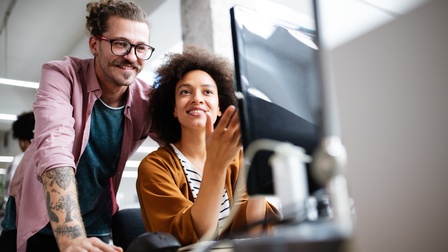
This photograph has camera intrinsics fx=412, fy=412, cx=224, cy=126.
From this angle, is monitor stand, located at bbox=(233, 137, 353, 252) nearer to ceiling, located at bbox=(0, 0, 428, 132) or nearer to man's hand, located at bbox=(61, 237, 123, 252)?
man's hand, located at bbox=(61, 237, 123, 252)

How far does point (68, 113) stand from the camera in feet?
3.90

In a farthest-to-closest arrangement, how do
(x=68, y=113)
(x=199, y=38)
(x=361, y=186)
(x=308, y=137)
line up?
(x=199, y=38)
(x=68, y=113)
(x=308, y=137)
(x=361, y=186)

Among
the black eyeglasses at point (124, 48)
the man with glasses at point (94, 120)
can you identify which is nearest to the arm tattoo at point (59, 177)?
the man with glasses at point (94, 120)

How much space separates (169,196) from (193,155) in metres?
0.25

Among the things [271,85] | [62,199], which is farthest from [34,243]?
[271,85]

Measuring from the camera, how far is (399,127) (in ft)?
1.77

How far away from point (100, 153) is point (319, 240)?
1.10 m

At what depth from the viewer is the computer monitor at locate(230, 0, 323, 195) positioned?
579 millimetres

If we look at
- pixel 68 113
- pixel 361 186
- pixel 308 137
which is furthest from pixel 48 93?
pixel 361 186

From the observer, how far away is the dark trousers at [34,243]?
1.27 m

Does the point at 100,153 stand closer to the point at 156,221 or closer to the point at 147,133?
the point at 147,133

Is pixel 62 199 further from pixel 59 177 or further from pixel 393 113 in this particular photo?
pixel 393 113

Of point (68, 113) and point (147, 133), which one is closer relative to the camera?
point (68, 113)

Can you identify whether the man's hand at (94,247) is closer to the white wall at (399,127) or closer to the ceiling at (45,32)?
the white wall at (399,127)
